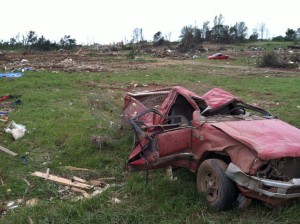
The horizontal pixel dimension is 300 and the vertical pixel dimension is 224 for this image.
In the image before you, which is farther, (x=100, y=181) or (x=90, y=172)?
(x=90, y=172)

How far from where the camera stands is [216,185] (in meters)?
4.39

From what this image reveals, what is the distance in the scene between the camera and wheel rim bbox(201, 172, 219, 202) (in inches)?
174

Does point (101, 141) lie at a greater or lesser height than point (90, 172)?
greater

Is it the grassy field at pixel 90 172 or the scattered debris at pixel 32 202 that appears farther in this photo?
the scattered debris at pixel 32 202

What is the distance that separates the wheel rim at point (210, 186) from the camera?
4410 millimetres

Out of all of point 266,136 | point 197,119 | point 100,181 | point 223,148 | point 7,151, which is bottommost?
point 100,181

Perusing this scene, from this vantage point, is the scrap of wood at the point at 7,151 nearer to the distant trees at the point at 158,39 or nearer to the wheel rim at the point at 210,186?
the wheel rim at the point at 210,186

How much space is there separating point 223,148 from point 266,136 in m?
0.58

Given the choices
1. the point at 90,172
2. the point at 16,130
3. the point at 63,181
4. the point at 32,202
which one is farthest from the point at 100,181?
the point at 16,130

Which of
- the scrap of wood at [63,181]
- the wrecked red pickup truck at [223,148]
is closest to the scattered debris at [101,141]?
the wrecked red pickup truck at [223,148]

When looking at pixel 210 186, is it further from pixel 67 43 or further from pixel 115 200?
pixel 67 43

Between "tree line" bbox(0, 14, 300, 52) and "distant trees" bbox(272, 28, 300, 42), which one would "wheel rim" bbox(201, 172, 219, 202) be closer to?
"tree line" bbox(0, 14, 300, 52)

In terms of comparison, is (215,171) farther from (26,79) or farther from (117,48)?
(117,48)

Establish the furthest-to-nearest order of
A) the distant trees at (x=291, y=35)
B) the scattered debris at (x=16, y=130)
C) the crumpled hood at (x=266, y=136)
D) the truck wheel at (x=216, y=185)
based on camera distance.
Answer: the distant trees at (x=291, y=35)
the scattered debris at (x=16, y=130)
the truck wheel at (x=216, y=185)
the crumpled hood at (x=266, y=136)
